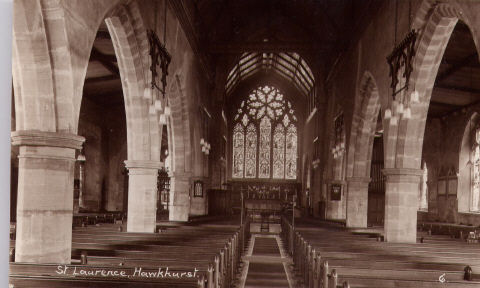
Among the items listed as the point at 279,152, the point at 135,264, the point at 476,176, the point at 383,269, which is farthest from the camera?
the point at 279,152

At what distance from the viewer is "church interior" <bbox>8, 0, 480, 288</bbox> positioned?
22.5ft

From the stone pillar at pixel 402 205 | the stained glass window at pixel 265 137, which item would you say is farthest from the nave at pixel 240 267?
the stained glass window at pixel 265 137

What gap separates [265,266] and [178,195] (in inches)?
284

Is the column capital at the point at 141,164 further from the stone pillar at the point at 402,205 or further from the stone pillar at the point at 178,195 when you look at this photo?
the stone pillar at the point at 402,205

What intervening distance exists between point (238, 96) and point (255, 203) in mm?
10777

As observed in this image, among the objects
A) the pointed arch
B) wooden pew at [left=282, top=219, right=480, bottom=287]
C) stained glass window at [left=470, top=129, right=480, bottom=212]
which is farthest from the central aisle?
stained glass window at [left=470, top=129, right=480, bottom=212]

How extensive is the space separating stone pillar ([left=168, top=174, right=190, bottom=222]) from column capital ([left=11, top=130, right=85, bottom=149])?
11329mm

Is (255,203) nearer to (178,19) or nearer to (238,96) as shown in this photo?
(238,96)

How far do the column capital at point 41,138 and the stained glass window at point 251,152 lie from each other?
30019 millimetres

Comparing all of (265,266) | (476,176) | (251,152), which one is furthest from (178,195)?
(251,152)

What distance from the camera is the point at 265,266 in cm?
1203

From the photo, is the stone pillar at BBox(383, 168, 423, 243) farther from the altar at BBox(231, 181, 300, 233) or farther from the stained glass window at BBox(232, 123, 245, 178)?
the stained glass window at BBox(232, 123, 245, 178)

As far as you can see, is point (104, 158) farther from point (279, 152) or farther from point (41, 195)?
point (41, 195)

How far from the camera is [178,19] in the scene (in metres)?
16.0
